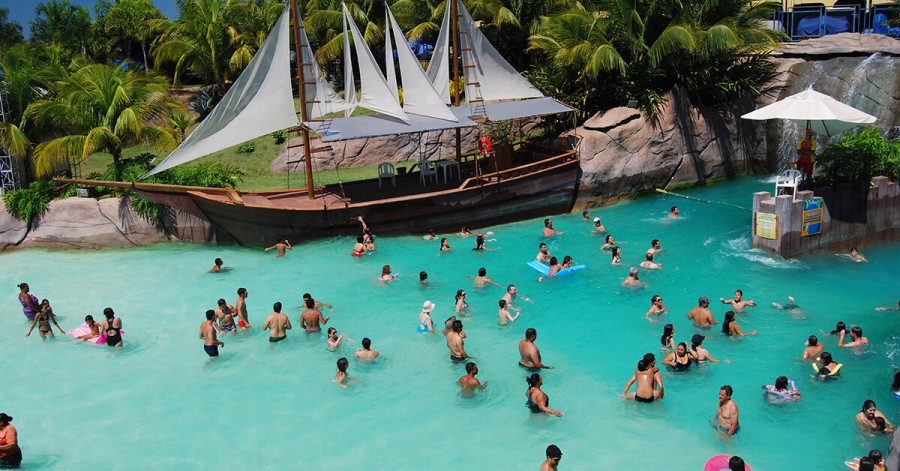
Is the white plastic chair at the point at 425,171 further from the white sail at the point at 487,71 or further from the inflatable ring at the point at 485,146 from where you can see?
the white sail at the point at 487,71

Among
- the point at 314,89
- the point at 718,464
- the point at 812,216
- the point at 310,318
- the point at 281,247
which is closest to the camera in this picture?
the point at 718,464

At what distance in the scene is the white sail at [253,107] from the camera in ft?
66.7

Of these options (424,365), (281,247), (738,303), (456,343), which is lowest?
(424,365)

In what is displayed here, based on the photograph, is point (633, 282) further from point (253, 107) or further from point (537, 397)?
point (253, 107)

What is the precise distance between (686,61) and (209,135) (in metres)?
17.4

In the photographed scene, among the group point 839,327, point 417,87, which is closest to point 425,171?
point 417,87

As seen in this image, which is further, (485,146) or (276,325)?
(485,146)

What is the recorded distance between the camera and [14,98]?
76.1 feet

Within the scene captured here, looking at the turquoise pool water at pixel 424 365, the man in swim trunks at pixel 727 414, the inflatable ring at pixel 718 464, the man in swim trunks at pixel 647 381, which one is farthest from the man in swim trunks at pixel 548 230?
the inflatable ring at pixel 718 464

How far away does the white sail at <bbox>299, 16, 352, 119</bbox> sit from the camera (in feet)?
72.7

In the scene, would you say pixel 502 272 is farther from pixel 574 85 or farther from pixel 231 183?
pixel 574 85

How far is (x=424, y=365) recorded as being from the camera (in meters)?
15.1

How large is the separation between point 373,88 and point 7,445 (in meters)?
14.4

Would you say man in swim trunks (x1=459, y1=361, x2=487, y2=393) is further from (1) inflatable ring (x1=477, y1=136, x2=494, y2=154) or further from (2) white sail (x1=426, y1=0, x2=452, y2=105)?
(2) white sail (x1=426, y1=0, x2=452, y2=105)
